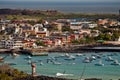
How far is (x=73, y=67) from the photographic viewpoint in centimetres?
2144

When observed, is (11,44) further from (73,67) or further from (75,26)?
(75,26)

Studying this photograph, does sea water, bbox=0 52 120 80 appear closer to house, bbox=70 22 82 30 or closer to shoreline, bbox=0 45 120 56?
shoreline, bbox=0 45 120 56

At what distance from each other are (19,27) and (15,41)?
5986 mm

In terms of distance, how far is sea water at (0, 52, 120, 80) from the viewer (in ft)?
63.2

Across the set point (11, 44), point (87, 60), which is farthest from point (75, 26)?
point (87, 60)

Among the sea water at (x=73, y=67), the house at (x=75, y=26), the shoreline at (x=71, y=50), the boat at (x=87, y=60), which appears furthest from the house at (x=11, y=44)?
the house at (x=75, y=26)

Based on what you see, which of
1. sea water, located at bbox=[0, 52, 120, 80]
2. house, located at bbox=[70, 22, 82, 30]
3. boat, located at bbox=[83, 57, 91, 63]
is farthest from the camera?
house, located at bbox=[70, 22, 82, 30]

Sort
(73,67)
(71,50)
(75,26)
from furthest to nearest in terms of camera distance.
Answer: (75,26) < (71,50) < (73,67)

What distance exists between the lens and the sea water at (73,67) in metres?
19.3

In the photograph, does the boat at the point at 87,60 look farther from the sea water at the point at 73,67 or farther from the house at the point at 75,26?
the house at the point at 75,26

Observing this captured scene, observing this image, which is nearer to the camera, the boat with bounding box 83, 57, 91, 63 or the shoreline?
Result: the boat with bounding box 83, 57, 91, 63

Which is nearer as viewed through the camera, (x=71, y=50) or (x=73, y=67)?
(x=73, y=67)

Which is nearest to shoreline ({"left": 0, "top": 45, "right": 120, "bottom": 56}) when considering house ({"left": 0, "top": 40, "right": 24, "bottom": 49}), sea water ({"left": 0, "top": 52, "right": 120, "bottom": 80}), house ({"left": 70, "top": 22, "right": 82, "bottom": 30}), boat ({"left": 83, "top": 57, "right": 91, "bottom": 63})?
house ({"left": 0, "top": 40, "right": 24, "bottom": 49})

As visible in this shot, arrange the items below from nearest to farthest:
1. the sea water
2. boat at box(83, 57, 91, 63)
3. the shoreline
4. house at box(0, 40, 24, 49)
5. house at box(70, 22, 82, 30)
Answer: the sea water, boat at box(83, 57, 91, 63), the shoreline, house at box(0, 40, 24, 49), house at box(70, 22, 82, 30)
